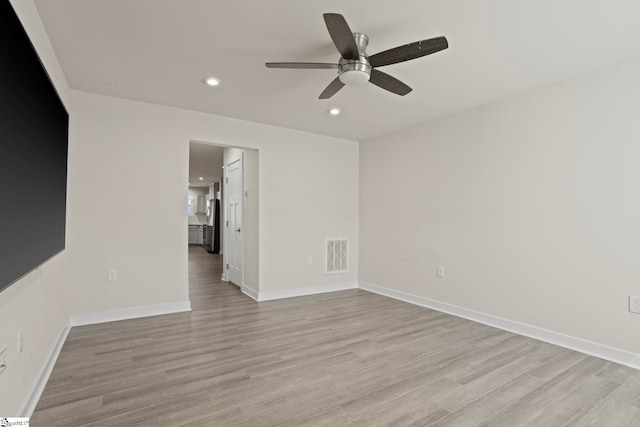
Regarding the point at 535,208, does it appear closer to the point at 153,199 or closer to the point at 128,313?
the point at 153,199

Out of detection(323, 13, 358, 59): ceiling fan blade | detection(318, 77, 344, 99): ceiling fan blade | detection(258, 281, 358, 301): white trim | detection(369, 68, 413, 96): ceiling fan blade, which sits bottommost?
detection(258, 281, 358, 301): white trim

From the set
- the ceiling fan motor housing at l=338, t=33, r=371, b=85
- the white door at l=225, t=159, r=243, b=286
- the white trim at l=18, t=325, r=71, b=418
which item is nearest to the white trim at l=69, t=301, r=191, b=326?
the white trim at l=18, t=325, r=71, b=418

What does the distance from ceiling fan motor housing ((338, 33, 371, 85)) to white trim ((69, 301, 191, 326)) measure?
3.24 m

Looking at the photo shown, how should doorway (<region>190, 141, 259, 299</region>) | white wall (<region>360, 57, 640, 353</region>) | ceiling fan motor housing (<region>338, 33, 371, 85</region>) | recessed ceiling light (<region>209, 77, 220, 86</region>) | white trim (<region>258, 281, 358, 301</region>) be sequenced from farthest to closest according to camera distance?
doorway (<region>190, 141, 259, 299</region>) < white trim (<region>258, 281, 358, 301</region>) < recessed ceiling light (<region>209, 77, 220, 86</region>) < white wall (<region>360, 57, 640, 353</region>) < ceiling fan motor housing (<region>338, 33, 371, 85</region>)

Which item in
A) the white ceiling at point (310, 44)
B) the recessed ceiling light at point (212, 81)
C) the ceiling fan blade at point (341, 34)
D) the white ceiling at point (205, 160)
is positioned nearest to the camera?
the ceiling fan blade at point (341, 34)

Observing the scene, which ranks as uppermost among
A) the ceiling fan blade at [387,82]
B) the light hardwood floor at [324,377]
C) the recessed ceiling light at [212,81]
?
the recessed ceiling light at [212,81]

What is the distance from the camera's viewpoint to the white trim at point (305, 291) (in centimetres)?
450

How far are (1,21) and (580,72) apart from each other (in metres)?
3.88

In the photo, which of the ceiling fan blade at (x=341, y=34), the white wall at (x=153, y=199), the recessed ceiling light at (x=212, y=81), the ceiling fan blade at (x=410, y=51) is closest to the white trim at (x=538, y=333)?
the white wall at (x=153, y=199)

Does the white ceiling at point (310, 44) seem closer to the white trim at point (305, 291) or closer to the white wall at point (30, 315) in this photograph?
the white wall at point (30, 315)

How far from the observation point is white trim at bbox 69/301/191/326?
3371mm

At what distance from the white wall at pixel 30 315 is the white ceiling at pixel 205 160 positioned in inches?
107

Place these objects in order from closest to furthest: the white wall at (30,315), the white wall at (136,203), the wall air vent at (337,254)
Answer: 1. the white wall at (30,315)
2. the white wall at (136,203)
3. the wall air vent at (337,254)

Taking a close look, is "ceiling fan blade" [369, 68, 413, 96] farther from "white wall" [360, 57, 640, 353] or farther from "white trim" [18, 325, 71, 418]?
"white trim" [18, 325, 71, 418]
